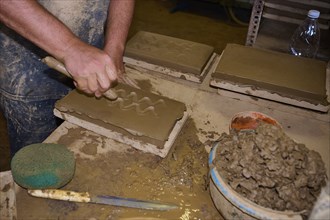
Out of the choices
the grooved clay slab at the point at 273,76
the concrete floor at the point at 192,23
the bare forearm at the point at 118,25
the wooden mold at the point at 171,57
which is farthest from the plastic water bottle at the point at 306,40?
the concrete floor at the point at 192,23

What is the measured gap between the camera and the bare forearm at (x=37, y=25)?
1.42 m

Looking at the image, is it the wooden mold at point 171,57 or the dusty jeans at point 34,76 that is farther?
the wooden mold at point 171,57

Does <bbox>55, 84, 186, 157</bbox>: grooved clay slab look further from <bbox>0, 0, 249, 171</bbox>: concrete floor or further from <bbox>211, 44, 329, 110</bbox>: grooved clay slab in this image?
<bbox>0, 0, 249, 171</bbox>: concrete floor

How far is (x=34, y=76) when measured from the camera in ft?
6.20

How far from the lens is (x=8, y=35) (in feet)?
5.83

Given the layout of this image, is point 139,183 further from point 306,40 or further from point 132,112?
point 306,40

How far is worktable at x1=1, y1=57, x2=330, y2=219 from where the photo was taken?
4.08ft

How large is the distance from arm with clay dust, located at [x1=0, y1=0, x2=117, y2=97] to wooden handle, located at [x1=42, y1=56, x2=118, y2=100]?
0.07 ft

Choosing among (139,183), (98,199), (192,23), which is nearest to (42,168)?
(98,199)

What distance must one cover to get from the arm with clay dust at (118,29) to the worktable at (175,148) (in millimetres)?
144

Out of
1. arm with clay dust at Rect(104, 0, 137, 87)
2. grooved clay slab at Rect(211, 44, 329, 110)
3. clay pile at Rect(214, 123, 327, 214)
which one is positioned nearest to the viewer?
clay pile at Rect(214, 123, 327, 214)

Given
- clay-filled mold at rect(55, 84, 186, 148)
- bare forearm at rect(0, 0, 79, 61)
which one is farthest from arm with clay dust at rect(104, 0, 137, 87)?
bare forearm at rect(0, 0, 79, 61)

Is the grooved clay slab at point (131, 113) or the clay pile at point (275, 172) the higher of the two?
the clay pile at point (275, 172)

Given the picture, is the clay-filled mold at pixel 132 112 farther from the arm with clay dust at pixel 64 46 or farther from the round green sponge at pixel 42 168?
the round green sponge at pixel 42 168
